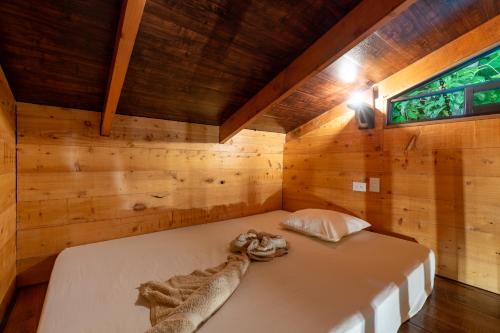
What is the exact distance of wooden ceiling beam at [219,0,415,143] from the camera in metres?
1.27

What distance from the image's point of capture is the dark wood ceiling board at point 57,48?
3.67 feet

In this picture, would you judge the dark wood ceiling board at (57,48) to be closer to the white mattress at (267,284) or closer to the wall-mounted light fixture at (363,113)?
the white mattress at (267,284)

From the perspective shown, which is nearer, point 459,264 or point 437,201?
point 459,264

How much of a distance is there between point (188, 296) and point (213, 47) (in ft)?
4.98

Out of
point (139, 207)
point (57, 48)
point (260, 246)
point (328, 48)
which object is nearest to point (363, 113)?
point (328, 48)

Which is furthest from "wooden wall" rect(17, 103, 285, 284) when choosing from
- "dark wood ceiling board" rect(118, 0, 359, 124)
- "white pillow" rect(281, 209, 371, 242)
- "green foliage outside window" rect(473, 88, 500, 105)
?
"green foliage outside window" rect(473, 88, 500, 105)

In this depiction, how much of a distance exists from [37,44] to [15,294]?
169 cm

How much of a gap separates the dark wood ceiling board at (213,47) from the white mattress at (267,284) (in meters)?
1.26

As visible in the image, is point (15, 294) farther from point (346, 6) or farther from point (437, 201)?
point (437, 201)

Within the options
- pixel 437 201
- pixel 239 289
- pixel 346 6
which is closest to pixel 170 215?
pixel 239 289

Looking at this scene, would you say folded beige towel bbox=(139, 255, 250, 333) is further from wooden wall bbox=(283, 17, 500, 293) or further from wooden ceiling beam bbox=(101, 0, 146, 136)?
wooden wall bbox=(283, 17, 500, 293)

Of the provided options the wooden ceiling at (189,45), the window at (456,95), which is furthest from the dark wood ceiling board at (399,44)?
the window at (456,95)

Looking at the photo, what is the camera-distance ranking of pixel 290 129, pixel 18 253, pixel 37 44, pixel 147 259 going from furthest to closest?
pixel 290 129, pixel 18 253, pixel 147 259, pixel 37 44

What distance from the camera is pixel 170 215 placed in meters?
2.27
